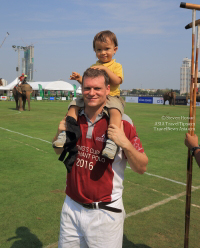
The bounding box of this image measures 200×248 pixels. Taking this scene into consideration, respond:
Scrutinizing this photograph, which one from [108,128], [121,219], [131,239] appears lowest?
[131,239]

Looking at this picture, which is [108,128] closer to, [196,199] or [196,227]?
[196,227]

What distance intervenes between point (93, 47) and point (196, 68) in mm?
1110

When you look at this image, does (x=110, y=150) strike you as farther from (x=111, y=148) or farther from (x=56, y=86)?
(x=56, y=86)

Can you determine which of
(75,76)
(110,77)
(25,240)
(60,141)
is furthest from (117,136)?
(25,240)

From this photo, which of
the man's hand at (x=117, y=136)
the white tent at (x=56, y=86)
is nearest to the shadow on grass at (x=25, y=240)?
the man's hand at (x=117, y=136)

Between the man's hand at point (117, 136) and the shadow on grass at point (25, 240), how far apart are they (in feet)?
7.20

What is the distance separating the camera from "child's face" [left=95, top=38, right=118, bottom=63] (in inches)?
114

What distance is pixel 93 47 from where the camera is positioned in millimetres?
3043

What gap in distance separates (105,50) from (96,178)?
138 cm

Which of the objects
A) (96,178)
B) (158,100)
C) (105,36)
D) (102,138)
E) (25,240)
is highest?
(158,100)

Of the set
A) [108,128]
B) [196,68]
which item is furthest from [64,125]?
[196,68]

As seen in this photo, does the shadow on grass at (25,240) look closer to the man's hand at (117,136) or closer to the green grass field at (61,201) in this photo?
the green grass field at (61,201)

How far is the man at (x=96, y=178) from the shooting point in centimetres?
226

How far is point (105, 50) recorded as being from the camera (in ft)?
9.65
